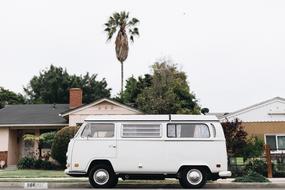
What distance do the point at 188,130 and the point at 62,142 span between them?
37.4 feet

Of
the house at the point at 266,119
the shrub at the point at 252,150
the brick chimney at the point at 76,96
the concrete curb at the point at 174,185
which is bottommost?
the concrete curb at the point at 174,185

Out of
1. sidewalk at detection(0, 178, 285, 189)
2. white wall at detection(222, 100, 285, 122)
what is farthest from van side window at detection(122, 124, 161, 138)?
white wall at detection(222, 100, 285, 122)

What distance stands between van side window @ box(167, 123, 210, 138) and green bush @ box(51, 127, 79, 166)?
10.5 m

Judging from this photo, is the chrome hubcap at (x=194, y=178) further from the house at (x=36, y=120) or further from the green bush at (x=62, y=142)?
the house at (x=36, y=120)

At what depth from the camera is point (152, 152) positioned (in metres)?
13.6

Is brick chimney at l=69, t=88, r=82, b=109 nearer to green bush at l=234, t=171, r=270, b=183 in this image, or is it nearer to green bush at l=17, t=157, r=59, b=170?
green bush at l=17, t=157, r=59, b=170

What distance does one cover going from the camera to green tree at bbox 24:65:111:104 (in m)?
54.2

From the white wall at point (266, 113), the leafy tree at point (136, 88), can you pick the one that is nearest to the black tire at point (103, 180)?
the white wall at point (266, 113)

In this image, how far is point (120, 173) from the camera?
13.8m

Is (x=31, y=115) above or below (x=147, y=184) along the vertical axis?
above

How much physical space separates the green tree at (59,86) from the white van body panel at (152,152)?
40.9m

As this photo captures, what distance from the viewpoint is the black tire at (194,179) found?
44.5ft

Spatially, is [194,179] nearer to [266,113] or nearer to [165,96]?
[266,113]

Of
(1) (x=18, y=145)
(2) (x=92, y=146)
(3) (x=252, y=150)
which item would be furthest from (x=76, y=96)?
(2) (x=92, y=146)
